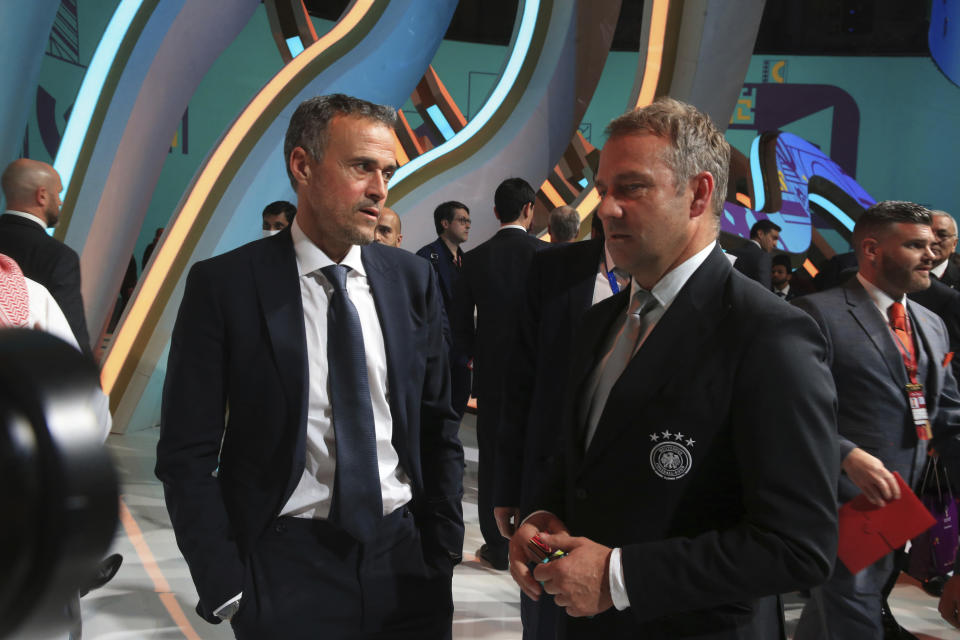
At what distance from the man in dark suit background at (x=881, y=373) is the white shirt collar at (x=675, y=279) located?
158 cm

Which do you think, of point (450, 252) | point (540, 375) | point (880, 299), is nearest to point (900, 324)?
point (880, 299)

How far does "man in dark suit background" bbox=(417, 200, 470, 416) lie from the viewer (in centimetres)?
530

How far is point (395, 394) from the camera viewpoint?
72.3 inches

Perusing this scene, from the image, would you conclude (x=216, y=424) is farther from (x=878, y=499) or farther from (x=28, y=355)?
(x=878, y=499)

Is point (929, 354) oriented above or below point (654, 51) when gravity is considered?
below

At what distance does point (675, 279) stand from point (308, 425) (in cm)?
82

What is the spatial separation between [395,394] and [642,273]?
632mm

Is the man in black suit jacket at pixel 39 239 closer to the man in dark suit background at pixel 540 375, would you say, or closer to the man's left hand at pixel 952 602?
the man in dark suit background at pixel 540 375

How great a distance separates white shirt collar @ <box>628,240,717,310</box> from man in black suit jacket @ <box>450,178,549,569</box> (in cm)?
245

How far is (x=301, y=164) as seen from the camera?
1.88 meters

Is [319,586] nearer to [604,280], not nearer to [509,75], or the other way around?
[604,280]

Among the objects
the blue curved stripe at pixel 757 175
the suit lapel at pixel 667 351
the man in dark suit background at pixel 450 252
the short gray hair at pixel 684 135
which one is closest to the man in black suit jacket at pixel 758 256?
the man in dark suit background at pixel 450 252

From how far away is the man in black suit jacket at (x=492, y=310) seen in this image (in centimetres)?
400

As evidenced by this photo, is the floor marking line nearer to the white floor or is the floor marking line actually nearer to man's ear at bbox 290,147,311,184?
the white floor
